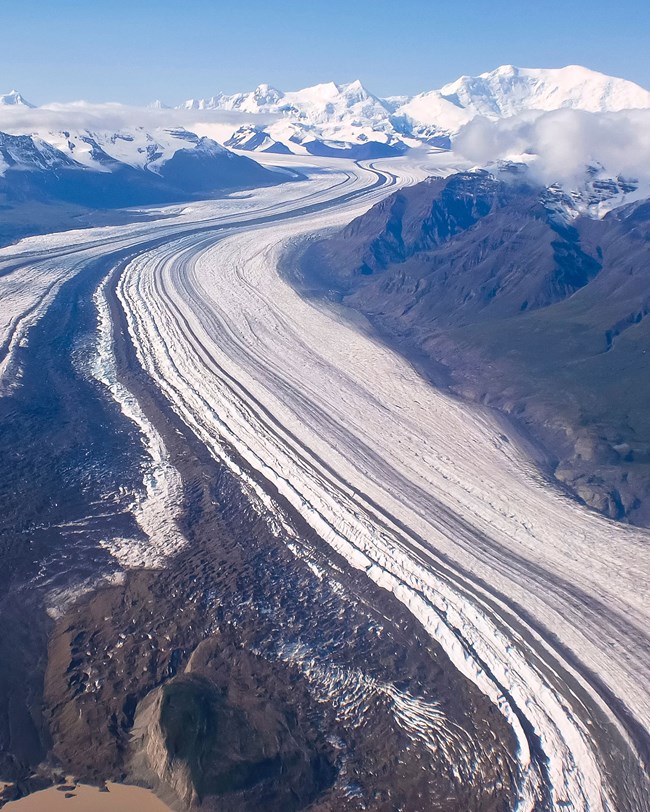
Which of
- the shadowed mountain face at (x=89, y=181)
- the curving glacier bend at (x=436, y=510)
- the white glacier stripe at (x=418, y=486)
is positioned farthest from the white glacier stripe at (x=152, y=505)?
the shadowed mountain face at (x=89, y=181)

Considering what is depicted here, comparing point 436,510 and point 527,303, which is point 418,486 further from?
point 527,303

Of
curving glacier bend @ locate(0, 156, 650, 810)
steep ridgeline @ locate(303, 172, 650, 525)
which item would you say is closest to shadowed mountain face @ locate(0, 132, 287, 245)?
steep ridgeline @ locate(303, 172, 650, 525)

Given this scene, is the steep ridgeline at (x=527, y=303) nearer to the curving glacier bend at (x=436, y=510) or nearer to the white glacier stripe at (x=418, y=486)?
the curving glacier bend at (x=436, y=510)

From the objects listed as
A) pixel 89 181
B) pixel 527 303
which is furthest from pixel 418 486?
pixel 89 181

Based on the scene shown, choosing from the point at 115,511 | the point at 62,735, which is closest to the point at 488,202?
the point at 115,511

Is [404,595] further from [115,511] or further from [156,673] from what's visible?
[115,511]

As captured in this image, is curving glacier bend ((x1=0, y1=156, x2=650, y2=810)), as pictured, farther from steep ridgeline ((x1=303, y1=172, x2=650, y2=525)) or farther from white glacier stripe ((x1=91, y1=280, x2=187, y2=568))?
steep ridgeline ((x1=303, y1=172, x2=650, y2=525))

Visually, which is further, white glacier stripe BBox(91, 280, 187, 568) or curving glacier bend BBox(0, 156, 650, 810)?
white glacier stripe BBox(91, 280, 187, 568)
